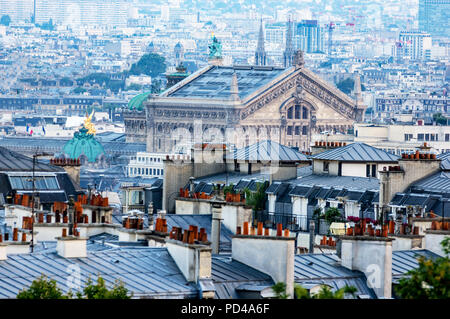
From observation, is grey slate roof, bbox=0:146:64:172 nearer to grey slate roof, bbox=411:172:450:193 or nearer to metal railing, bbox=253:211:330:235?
metal railing, bbox=253:211:330:235

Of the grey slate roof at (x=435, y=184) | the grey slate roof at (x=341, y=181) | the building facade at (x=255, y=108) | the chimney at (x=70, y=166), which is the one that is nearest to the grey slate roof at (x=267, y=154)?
the grey slate roof at (x=341, y=181)

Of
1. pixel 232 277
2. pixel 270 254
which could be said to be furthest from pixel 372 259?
pixel 232 277

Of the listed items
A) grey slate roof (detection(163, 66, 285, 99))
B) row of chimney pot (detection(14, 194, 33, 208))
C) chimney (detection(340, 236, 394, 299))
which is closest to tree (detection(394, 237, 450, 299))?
chimney (detection(340, 236, 394, 299))

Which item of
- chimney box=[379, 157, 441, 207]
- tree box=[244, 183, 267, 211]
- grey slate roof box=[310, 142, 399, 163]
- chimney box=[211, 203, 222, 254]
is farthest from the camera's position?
grey slate roof box=[310, 142, 399, 163]

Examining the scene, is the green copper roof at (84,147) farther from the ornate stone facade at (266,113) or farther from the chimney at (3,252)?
the chimney at (3,252)

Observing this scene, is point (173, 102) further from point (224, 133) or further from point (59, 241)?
point (59, 241)
